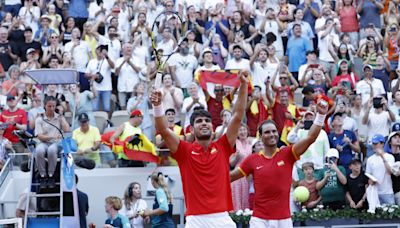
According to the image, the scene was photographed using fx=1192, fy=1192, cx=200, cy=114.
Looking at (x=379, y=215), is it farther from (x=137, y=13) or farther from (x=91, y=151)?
(x=137, y=13)

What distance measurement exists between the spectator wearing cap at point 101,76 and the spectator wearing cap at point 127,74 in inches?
8.0

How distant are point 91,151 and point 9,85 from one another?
3.50m

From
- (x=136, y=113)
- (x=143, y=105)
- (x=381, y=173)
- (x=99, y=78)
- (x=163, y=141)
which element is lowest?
(x=381, y=173)

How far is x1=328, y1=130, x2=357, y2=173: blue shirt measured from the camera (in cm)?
2031

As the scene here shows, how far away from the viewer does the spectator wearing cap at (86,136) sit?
20.8 metres

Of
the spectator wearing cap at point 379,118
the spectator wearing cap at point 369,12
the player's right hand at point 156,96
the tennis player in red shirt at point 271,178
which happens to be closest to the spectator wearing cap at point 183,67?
the spectator wearing cap at point 379,118

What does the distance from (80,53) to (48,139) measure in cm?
630

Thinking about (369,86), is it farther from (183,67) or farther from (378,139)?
(183,67)

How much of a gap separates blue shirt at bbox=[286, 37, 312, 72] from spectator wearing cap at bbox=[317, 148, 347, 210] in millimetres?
5429

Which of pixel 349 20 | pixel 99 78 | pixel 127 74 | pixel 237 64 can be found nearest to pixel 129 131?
pixel 99 78

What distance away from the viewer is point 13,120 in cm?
2159

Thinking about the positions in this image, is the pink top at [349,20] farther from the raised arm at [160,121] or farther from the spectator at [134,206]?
the raised arm at [160,121]

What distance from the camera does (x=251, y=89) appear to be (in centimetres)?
2205

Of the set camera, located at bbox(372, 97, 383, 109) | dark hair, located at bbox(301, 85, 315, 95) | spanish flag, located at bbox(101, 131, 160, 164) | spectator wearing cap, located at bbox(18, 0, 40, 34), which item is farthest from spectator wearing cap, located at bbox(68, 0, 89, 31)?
camera, located at bbox(372, 97, 383, 109)
